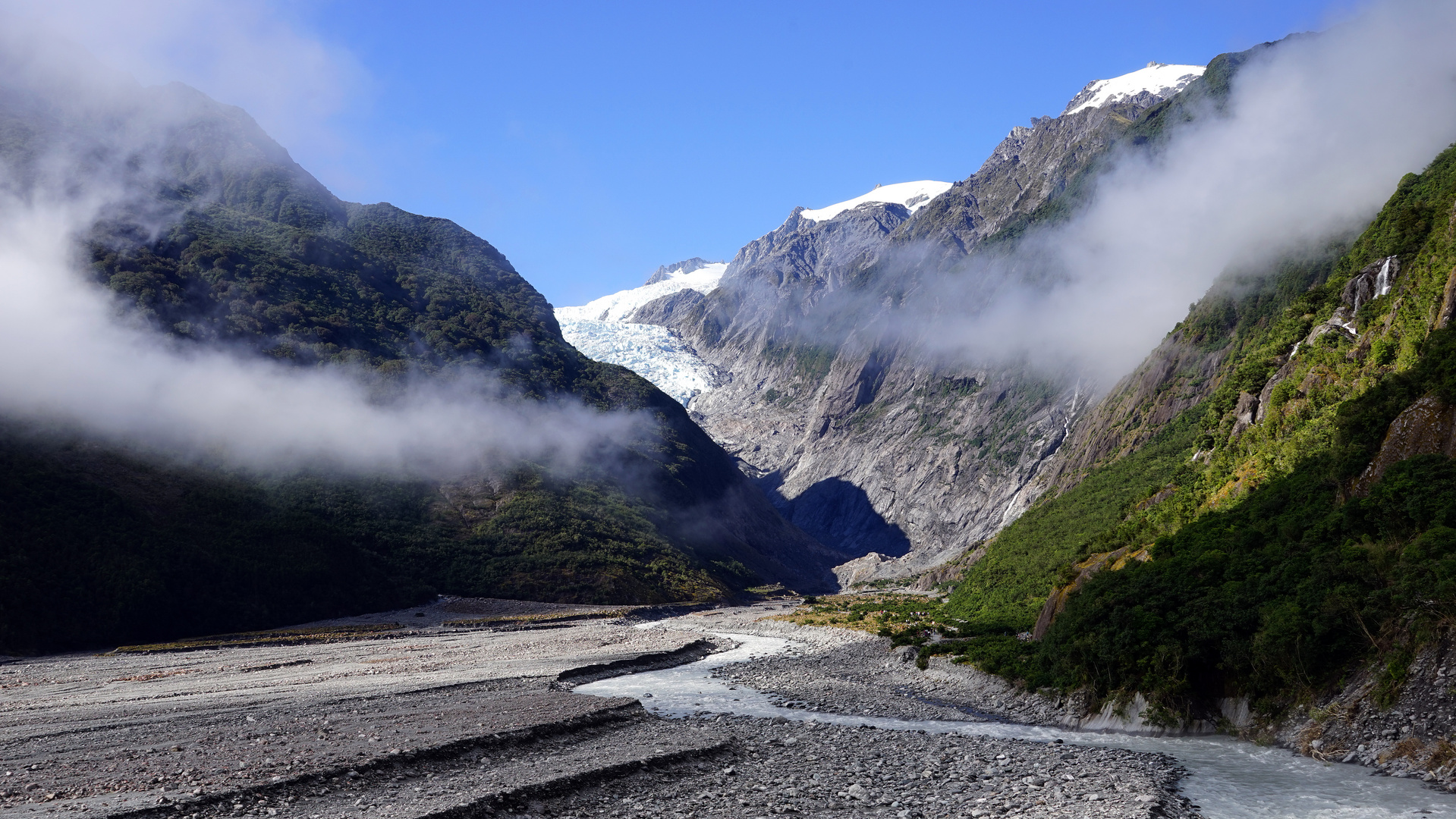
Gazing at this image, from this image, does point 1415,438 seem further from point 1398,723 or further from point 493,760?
point 493,760

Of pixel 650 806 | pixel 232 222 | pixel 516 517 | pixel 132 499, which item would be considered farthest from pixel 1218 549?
pixel 232 222

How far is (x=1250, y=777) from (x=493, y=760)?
24.2 m

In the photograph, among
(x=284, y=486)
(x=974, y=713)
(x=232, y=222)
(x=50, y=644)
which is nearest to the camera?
(x=974, y=713)

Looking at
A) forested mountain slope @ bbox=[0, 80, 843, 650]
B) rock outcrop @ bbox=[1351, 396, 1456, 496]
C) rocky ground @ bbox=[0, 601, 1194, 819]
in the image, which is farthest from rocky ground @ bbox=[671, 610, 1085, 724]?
forested mountain slope @ bbox=[0, 80, 843, 650]

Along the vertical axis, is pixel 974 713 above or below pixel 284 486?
below

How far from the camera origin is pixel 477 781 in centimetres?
2548

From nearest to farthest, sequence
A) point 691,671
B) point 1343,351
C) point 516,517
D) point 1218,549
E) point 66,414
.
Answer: point 1218,549 → point 1343,351 → point 691,671 → point 66,414 → point 516,517

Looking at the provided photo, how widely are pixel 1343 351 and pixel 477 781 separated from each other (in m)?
45.0

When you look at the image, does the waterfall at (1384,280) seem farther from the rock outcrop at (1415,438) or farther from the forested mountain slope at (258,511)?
the forested mountain slope at (258,511)

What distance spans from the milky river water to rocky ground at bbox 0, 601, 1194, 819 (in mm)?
1212

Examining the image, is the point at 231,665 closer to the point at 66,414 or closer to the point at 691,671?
the point at 691,671

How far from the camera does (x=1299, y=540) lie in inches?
1246

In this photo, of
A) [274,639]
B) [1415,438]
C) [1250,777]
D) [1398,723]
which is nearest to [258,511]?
[274,639]

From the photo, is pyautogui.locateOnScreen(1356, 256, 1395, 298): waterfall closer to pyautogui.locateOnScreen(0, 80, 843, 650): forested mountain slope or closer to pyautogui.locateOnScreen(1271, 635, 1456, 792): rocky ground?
pyautogui.locateOnScreen(1271, 635, 1456, 792): rocky ground
